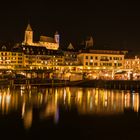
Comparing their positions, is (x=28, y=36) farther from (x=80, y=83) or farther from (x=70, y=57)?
(x=80, y=83)

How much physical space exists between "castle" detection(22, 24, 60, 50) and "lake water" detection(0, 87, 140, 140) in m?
57.8

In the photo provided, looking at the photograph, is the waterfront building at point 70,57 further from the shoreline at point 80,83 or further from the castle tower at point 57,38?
the shoreline at point 80,83

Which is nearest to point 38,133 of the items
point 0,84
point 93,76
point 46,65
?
point 0,84

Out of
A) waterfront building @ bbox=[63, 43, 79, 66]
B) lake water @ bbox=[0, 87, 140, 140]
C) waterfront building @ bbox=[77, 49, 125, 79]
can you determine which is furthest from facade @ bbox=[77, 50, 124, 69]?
lake water @ bbox=[0, 87, 140, 140]

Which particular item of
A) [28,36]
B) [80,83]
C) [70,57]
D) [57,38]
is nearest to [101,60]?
[70,57]

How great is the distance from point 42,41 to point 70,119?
2770 inches

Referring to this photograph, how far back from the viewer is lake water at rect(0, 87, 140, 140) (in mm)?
18219

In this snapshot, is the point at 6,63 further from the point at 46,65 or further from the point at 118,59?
the point at 118,59

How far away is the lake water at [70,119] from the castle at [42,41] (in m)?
57.8

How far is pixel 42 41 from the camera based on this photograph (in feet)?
301

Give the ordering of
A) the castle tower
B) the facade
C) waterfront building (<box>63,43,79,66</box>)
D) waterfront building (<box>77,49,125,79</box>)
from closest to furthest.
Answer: waterfront building (<box>77,49,125,79</box>)
the facade
waterfront building (<box>63,43,79,66</box>)
the castle tower

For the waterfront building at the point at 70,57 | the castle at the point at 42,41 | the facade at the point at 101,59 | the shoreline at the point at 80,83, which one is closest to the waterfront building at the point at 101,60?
the facade at the point at 101,59

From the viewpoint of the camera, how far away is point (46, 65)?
74.7 metres

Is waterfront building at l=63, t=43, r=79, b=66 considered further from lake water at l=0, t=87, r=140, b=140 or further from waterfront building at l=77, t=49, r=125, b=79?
lake water at l=0, t=87, r=140, b=140
